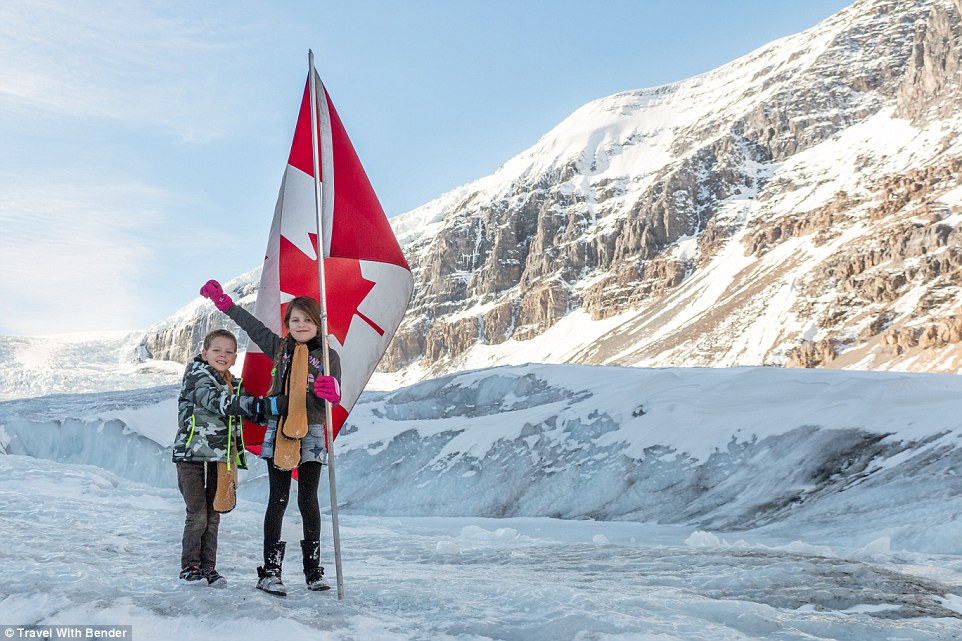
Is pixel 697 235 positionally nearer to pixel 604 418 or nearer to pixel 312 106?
pixel 604 418

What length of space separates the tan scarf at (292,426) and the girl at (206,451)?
19 cm

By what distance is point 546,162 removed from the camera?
18325cm

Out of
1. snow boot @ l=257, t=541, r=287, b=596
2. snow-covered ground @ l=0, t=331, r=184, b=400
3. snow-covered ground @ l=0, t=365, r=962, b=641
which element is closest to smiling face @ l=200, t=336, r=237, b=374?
snow boot @ l=257, t=541, r=287, b=596

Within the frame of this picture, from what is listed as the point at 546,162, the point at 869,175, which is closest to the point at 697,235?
the point at 869,175

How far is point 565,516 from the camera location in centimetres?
1475

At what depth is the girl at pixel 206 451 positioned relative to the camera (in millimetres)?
4949

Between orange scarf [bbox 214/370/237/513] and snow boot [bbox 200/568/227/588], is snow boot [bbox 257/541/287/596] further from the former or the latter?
orange scarf [bbox 214/370/237/513]

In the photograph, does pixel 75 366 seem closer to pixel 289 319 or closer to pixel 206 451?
pixel 206 451

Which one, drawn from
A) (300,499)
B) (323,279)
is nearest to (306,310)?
(323,279)

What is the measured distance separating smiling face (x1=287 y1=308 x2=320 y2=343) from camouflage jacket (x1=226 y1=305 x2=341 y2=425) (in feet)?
0.21

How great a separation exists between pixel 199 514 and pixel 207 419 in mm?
643

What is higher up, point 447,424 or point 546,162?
point 546,162

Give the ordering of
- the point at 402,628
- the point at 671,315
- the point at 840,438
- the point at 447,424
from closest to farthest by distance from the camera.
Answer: the point at 402,628, the point at 840,438, the point at 447,424, the point at 671,315

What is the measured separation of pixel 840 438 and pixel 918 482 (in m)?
1.97
